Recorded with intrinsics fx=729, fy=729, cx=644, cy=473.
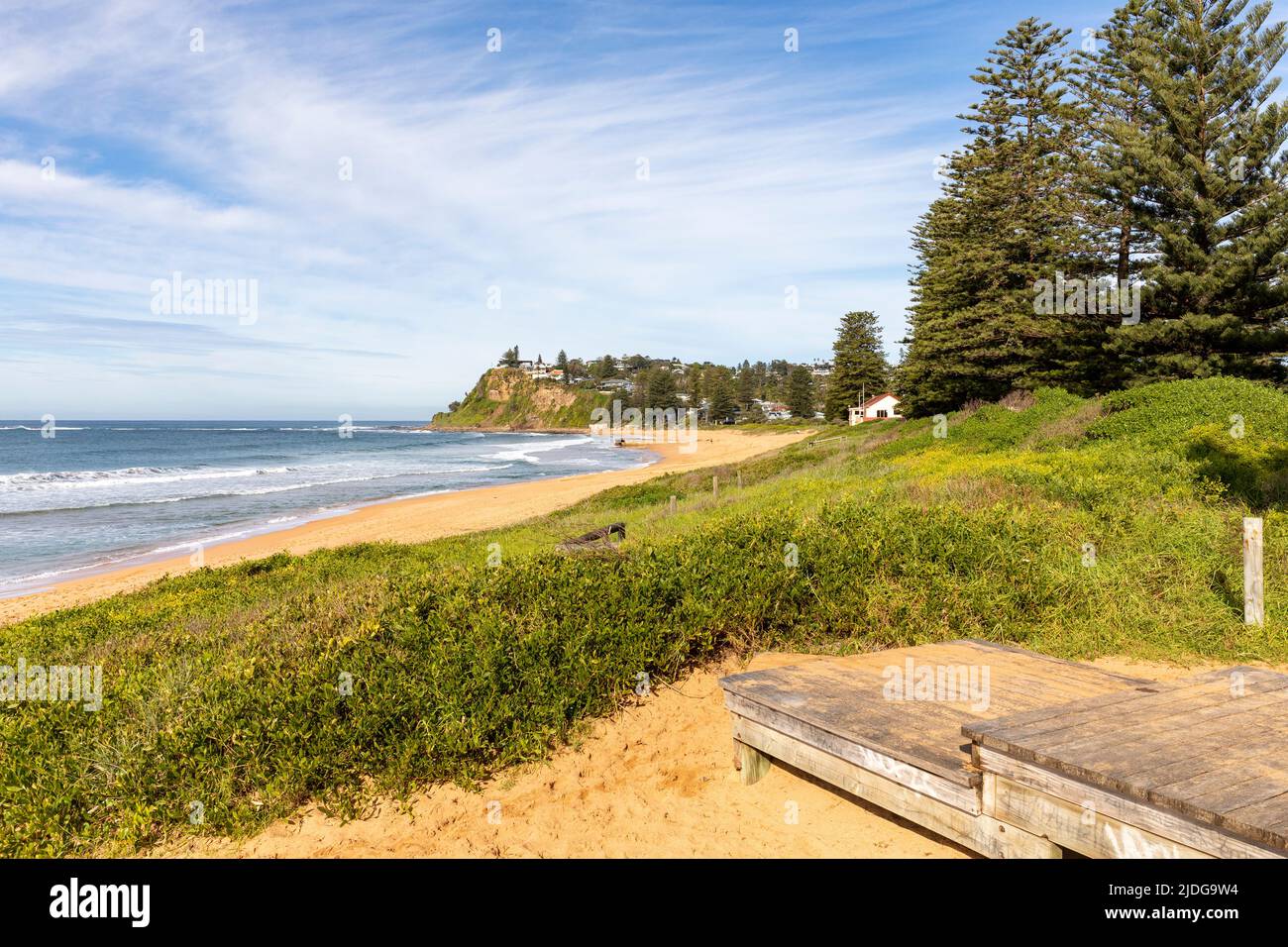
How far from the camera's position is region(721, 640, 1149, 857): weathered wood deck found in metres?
3.44

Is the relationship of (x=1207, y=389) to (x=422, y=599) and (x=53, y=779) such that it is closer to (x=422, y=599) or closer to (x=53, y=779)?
(x=422, y=599)

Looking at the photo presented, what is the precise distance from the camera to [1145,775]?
9.59 feet

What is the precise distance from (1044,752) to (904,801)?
84 centimetres

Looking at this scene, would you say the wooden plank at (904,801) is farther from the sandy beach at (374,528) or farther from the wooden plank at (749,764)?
the sandy beach at (374,528)

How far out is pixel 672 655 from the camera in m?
5.91

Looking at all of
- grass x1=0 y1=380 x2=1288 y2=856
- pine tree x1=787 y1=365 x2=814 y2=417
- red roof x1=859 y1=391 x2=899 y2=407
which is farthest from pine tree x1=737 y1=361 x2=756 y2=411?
grass x1=0 y1=380 x2=1288 y2=856

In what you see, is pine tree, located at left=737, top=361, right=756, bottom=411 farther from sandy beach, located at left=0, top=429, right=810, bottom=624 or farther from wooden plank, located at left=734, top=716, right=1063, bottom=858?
wooden plank, located at left=734, top=716, right=1063, bottom=858

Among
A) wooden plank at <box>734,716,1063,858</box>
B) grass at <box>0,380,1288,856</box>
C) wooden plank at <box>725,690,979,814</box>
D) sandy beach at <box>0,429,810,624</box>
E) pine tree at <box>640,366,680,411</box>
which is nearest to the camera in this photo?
wooden plank at <box>734,716,1063,858</box>

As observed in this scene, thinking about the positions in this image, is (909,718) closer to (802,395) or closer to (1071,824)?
(1071,824)

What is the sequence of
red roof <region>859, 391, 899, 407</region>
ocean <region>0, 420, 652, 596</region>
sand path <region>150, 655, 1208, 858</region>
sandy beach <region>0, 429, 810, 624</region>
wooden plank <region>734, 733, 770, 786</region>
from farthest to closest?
red roof <region>859, 391, 899, 407</region>, ocean <region>0, 420, 652, 596</region>, sandy beach <region>0, 429, 810, 624</region>, wooden plank <region>734, 733, 770, 786</region>, sand path <region>150, 655, 1208, 858</region>

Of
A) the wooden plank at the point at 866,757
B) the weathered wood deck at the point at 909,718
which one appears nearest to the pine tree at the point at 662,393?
the weathered wood deck at the point at 909,718

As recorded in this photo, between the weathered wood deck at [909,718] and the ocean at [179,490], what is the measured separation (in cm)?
2001

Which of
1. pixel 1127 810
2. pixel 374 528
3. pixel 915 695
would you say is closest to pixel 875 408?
pixel 374 528
